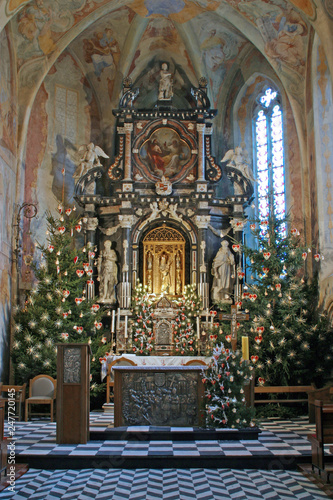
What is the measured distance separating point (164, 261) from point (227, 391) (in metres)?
6.85

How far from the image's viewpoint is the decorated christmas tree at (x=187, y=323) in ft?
47.7

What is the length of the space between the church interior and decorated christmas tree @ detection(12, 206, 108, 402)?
53mm

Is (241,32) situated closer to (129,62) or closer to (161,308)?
(129,62)

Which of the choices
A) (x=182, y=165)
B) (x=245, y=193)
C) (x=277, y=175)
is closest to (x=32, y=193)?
(x=182, y=165)

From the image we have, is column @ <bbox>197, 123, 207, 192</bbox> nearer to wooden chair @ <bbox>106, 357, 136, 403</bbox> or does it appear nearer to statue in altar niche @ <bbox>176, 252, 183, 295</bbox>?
statue in altar niche @ <bbox>176, 252, 183, 295</bbox>

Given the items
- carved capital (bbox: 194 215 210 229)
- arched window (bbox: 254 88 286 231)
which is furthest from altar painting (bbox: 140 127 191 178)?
arched window (bbox: 254 88 286 231)

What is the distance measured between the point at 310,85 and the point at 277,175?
10.8ft

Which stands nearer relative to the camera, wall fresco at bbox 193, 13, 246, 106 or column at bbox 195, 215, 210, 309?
column at bbox 195, 215, 210, 309

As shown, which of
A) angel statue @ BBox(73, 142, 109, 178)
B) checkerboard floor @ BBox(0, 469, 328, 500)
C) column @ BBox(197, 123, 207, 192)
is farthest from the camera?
angel statue @ BBox(73, 142, 109, 178)

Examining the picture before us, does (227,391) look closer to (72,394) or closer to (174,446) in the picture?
(174,446)

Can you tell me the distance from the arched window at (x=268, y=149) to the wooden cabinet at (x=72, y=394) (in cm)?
930

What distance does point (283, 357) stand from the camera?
12.0m

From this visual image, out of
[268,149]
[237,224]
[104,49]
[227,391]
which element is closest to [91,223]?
[237,224]

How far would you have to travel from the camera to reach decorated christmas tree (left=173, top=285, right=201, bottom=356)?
14539mm
